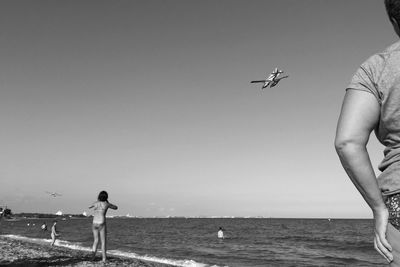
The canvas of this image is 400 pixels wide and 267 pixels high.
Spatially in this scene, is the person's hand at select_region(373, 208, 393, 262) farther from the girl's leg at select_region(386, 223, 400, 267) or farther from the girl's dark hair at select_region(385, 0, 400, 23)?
the girl's dark hair at select_region(385, 0, 400, 23)

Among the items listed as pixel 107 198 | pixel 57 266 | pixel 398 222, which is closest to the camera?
pixel 398 222

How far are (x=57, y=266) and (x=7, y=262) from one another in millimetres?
2077

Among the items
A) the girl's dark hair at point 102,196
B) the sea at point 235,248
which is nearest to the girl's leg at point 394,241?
the girl's dark hair at point 102,196

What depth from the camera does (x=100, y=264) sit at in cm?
1380

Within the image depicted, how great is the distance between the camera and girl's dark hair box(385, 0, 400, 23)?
176cm

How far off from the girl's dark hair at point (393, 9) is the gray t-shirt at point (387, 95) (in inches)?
4.7

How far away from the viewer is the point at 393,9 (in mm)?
1791

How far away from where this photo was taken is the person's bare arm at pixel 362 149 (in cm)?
172

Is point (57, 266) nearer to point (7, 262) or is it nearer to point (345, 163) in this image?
point (7, 262)

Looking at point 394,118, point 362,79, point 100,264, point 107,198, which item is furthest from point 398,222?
point 100,264

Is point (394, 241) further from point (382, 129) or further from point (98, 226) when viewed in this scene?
point (98, 226)

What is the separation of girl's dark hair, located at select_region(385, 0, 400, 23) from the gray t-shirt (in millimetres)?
119

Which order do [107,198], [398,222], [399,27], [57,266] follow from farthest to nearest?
[57,266] → [107,198] → [399,27] → [398,222]

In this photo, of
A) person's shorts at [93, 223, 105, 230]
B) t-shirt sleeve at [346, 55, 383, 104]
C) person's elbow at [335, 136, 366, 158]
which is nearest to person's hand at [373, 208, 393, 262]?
person's elbow at [335, 136, 366, 158]
